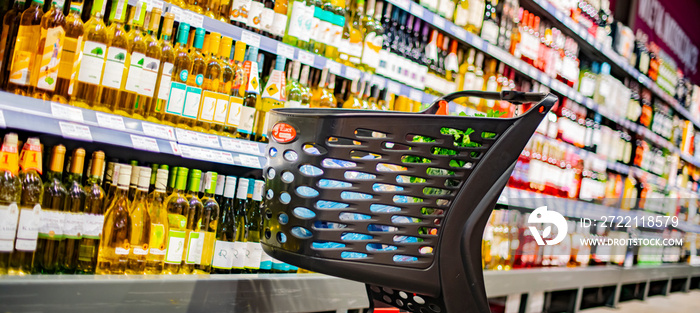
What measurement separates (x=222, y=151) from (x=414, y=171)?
125cm

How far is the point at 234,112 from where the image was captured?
93.3 inches

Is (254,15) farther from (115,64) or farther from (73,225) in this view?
(73,225)

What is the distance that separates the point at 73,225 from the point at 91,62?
52 cm

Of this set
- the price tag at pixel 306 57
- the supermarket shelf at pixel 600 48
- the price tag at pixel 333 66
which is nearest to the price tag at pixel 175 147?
the price tag at pixel 306 57

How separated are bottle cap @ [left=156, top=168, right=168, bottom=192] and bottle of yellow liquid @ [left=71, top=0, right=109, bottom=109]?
301mm

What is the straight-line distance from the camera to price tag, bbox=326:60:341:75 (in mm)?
2680

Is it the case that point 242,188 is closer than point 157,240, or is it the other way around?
point 157,240

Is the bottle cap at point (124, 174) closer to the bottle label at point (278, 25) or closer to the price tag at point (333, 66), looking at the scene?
the bottle label at point (278, 25)

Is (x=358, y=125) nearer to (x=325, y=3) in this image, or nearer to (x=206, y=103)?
(x=206, y=103)

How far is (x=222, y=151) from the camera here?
2217 millimetres

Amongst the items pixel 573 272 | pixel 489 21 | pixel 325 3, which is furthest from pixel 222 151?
pixel 573 272

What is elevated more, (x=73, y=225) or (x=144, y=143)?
(x=144, y=143)

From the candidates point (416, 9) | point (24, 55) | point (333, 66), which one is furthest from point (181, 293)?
point (416, 9)

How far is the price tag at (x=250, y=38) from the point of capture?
2370mm
